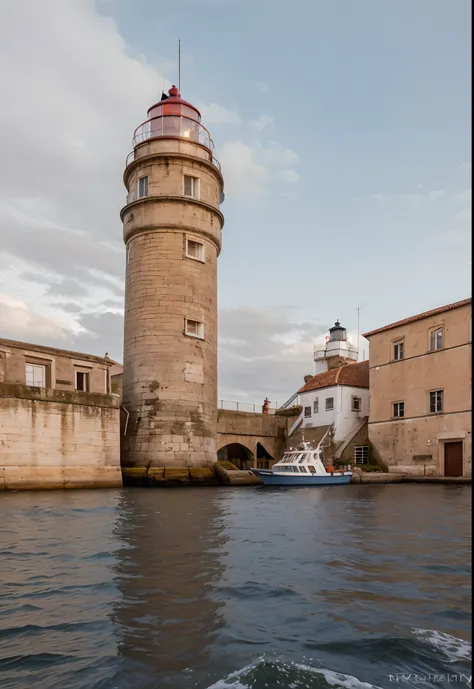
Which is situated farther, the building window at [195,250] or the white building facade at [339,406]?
the white building facade at [339,406]

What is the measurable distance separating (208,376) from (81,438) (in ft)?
26.2

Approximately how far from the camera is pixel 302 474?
29.6 m

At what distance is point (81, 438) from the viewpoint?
24.3 meters

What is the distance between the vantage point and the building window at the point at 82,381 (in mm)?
27141

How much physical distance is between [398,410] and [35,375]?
22.9 metres

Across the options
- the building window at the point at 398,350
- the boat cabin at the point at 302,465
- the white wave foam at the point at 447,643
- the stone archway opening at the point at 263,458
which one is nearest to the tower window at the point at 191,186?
the boat cabin at the point at 302,465

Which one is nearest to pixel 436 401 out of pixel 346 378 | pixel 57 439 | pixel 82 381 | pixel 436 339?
pixel 436 339

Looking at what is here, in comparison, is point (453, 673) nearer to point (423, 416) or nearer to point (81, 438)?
point (81, 438)

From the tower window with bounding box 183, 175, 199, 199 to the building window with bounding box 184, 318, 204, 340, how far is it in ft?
22.9

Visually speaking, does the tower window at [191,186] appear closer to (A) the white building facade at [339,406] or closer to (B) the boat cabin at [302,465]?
(B) the boat cabin at [302,465]

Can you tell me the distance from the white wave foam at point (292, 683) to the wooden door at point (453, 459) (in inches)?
1154

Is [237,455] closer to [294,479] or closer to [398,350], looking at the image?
[294,479]

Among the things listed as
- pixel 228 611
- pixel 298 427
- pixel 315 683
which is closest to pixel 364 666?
pixel 315 683

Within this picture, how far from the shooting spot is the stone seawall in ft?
71.5
